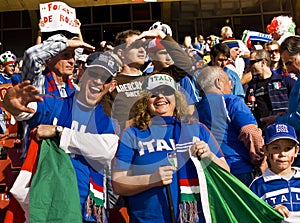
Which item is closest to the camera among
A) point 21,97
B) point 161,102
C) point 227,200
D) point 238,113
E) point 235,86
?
point 21,97

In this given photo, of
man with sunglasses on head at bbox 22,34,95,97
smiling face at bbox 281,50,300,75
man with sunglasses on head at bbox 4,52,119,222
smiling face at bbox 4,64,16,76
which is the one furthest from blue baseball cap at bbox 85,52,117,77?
smiling face at bbox 4,64,16,76

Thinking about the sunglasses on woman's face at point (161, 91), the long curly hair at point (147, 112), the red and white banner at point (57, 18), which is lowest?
the long curly hair at point (147, 112)

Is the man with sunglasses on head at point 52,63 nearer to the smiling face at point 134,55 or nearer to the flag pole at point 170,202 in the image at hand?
the smiling face at point 134,55

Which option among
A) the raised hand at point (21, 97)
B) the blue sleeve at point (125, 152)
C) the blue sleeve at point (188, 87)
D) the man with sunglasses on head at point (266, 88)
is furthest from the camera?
the man with sunglasses on head at point (266, 88)

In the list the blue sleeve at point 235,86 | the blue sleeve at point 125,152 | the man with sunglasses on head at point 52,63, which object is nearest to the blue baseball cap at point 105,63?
the man with sunglasses on head at point 52,63

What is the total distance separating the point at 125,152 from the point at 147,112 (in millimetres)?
375

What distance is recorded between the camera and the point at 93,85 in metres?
3.90

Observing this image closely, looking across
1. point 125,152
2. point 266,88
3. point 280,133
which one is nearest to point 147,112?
point 125,152

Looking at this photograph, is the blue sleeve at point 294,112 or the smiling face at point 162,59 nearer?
the blue sleeve at point 294,112

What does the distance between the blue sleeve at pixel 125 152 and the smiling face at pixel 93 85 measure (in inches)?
14.5

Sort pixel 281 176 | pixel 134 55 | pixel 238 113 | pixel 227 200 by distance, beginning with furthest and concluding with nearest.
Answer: pixel 134 55
pixel 238 113
pixel 281 176
pixel 227 200

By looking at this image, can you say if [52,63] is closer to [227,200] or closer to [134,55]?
[134,55]

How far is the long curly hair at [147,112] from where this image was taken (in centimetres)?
385

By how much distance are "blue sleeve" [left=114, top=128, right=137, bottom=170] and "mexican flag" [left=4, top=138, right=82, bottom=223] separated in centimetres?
35
